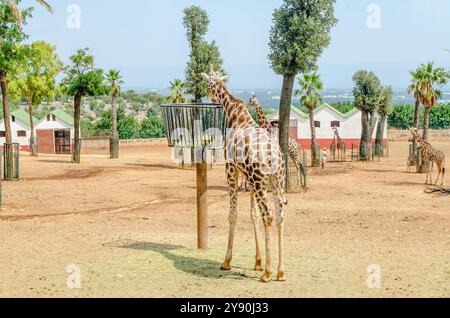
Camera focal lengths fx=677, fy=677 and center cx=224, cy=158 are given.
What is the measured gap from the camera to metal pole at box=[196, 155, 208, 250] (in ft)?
46.6

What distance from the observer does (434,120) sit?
98625mm

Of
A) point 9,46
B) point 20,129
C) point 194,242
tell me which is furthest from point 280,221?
point 20,129

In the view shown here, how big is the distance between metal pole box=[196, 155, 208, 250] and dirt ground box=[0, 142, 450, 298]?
281mm

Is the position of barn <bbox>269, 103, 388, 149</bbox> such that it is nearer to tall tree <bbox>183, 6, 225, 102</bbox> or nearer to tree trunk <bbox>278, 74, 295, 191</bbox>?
tall tree <bbox>183, 6, 225, 102</bbox>

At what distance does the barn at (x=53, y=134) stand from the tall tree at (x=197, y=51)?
78.0 ft

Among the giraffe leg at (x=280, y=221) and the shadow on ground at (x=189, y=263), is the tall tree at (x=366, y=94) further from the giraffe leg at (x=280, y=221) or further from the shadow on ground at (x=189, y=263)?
the giraffe leg at (x=280, y=221)

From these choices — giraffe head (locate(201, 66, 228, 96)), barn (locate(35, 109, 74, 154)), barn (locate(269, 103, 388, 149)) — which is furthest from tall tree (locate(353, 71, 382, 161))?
giraffe head (locate(201, 66, 228, 96))

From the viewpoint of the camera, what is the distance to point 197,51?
4491cm

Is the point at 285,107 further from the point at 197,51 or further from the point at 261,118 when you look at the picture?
the point at 197,51

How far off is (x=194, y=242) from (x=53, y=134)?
5357 centimetres

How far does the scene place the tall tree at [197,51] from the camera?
44375 millimetres

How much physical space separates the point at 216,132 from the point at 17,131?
59726 millimetres

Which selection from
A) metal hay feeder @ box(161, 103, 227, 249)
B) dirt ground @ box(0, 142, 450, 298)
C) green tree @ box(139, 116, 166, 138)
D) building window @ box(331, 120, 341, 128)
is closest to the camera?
dirt ground @ box(0, 142, 450, 298)
